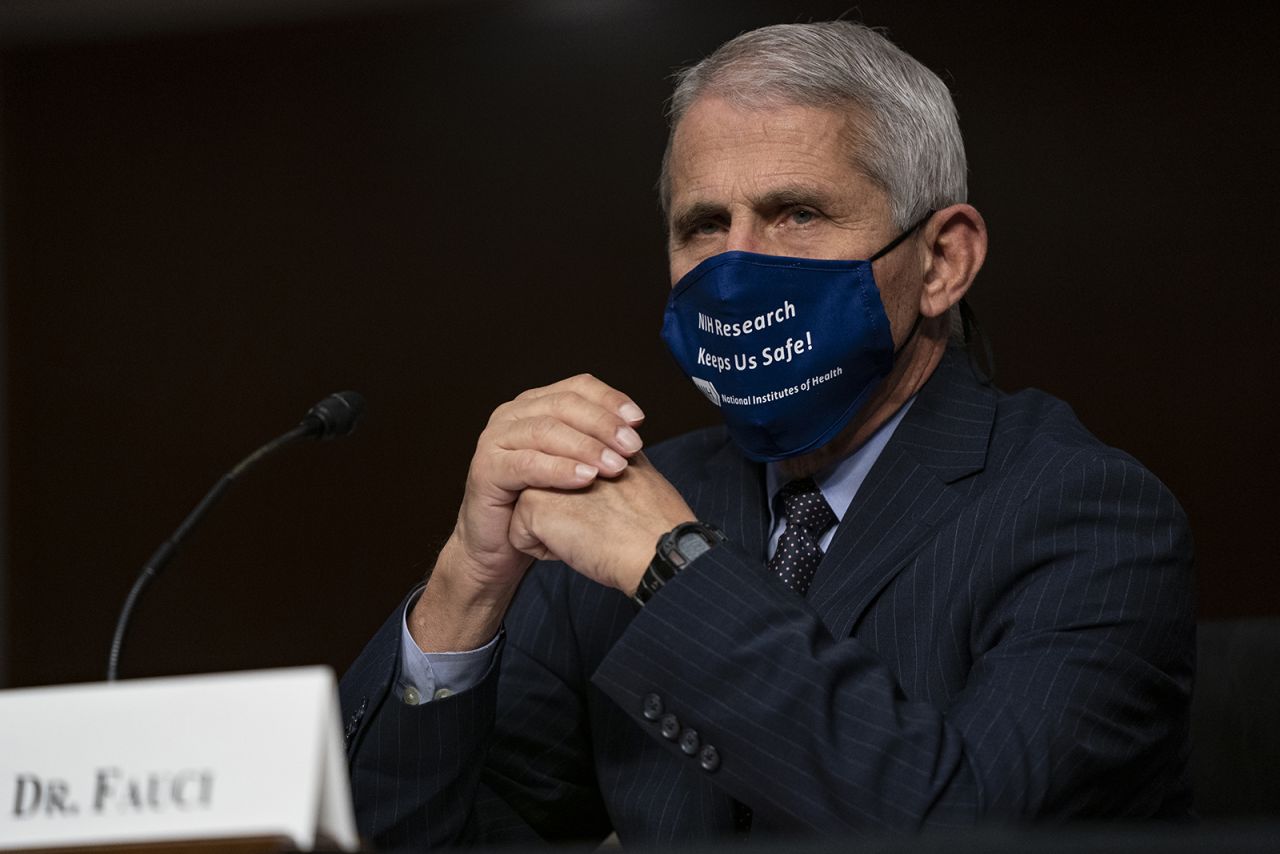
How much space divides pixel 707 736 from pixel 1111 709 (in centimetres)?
40

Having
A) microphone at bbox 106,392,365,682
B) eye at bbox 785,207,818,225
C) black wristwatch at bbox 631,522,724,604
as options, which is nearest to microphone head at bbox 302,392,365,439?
microphone at bbox 106,392,365,682

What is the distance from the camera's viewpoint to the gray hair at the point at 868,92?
1.69 m

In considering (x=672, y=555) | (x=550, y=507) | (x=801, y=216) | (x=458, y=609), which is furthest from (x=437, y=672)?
(x=801, y=216)

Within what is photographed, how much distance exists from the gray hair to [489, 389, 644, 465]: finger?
1.49 ft

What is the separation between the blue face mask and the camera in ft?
5.32

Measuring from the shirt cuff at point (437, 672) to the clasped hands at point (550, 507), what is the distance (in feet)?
0.04

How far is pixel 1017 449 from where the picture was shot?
5.48 ft

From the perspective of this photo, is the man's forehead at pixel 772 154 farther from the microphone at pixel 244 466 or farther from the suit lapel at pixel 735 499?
the microphone at pixel 244 466

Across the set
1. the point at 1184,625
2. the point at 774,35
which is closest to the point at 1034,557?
the point at 1184,625

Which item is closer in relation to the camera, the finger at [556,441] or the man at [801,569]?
the man at [801,569]

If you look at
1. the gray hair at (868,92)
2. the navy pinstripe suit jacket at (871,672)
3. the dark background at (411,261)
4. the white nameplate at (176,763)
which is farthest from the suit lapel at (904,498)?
the dark background at (411,261)

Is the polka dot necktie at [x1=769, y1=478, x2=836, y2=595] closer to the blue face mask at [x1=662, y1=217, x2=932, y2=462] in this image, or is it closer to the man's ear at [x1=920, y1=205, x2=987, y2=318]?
the blue face mask at [x1=662, y1=217, x2=932, y2=462]

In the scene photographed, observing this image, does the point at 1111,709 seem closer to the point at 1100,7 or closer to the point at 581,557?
the point at 581,557

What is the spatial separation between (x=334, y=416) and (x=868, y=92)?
0.71 m
